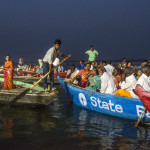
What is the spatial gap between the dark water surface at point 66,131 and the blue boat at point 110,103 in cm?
20

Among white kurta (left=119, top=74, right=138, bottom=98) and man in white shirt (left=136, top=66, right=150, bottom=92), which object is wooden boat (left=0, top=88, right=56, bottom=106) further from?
man in white shirt (left=136, top=66, right=150, bottom=92)

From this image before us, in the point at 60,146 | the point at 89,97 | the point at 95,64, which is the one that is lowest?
the point at 60,146

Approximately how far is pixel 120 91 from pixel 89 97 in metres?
1.15

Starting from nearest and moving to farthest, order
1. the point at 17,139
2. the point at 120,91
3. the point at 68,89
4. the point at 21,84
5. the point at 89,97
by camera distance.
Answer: the point at 17,139
the point at 120,91
the point at 89,97
the point at 68,89
the point at 21,84

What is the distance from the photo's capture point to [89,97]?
872 centimetres

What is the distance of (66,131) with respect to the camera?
6.37 metres

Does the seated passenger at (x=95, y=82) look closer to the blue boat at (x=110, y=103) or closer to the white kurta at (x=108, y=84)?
the blue boat at (x=110, y=103)

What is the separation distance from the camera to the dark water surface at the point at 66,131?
17.6 feet

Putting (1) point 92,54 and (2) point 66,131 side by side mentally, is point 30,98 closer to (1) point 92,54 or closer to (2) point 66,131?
(2) point 66,131

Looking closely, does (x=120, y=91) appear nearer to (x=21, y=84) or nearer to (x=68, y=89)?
(x=68, y=89)

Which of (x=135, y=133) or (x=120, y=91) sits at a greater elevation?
(x=120, y=91)

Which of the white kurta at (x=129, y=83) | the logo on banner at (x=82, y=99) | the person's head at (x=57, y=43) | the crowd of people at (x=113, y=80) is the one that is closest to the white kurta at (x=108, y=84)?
the crowd of people at (x=113, y=80)

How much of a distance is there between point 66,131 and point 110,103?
1.91 metres

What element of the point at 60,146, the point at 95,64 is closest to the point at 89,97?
the point at 60,146
